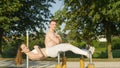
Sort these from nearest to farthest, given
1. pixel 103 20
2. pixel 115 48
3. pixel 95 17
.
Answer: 1. pixel 95 17
2. pixel 103 20
3. pixel 115 48

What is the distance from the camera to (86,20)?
3369 centimetres

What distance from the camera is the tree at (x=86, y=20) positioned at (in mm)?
31281

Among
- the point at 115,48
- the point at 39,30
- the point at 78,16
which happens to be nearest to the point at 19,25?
the point at 39,30

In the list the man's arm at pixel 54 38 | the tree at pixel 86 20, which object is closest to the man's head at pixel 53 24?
the man's arm at pixel 54 38

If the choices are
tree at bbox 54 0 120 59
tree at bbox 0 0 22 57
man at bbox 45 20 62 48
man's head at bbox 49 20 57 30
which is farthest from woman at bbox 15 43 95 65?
tree at bbox 54 0 120 59

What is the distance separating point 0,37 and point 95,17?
28.0 ft

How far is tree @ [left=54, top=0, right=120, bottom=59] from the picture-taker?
1232 inches

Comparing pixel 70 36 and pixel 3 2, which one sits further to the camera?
pixel 70 36

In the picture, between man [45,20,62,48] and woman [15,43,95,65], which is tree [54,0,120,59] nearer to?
man [45,20,62,48]

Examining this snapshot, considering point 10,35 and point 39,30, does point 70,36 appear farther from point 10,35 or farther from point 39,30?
point 10,35

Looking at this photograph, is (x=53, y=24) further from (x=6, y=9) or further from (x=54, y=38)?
(x=6, y=9)

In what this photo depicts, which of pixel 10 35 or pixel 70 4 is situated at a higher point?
pixel 70 4

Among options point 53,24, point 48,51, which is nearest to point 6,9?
point 53,24

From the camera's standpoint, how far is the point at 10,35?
34.6m
